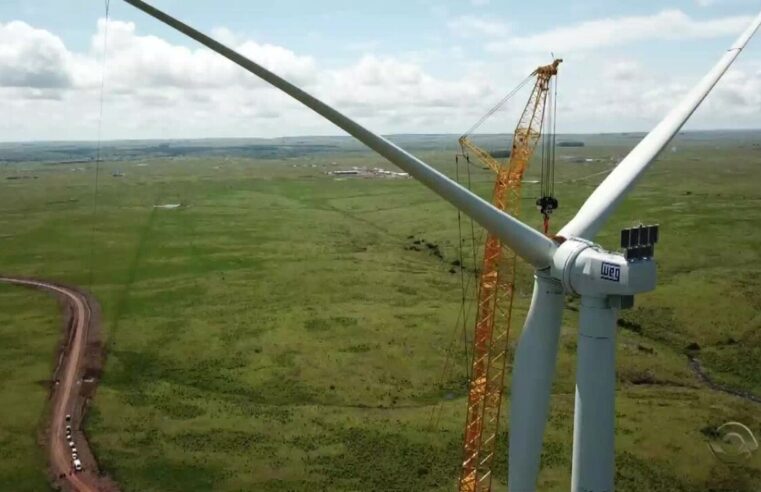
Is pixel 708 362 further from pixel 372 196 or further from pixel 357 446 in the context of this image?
Answer: pixel 372 196

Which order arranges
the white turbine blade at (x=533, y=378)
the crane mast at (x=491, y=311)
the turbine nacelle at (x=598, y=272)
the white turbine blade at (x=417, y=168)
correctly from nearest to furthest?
1. the turbine nacelle at (x=598, y=272)
2. the white turbine blade at (x=417, y=168)
3. the white turbine blade at (x=533, y=378)
4. the crane mast at (x=491, y=311)

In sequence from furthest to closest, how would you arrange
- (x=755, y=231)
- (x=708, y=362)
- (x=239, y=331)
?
(x=755, y=231), (x=239, y=331), (x=708, y=362)

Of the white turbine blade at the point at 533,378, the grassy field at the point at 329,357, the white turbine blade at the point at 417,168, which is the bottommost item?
the grassy field at the point at 329,357

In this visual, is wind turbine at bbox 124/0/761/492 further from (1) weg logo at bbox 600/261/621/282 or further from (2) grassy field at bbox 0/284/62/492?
(2) grassy field at bbox 0/284/62/492

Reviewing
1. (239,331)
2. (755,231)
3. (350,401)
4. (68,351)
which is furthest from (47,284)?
(755,231)

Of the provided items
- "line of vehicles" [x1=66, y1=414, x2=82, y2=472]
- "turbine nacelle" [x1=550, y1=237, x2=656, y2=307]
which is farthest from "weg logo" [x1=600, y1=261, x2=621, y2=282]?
"line of vehicles" [x1=66, y1=414, x2=82, y2=472]

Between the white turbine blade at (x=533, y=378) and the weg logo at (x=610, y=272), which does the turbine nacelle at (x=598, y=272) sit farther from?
the white turbine blade at (x=533, y=378)

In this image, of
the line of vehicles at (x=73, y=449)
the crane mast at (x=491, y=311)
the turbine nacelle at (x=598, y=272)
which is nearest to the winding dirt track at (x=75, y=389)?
the line of vehicles at (x=73, y=449)
